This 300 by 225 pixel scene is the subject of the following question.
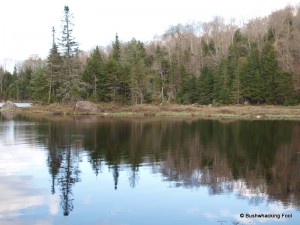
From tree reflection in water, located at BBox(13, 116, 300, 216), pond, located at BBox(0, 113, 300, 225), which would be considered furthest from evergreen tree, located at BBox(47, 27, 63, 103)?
pond, located at BBox(0, 113, 300, 225)

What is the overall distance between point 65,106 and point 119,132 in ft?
104

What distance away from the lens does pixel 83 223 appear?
11.0 m

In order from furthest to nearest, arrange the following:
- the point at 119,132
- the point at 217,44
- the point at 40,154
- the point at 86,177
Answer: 1. the point at 217,44
2. the point at 119,132
3. the point at 40,154
4. the point at 86,177

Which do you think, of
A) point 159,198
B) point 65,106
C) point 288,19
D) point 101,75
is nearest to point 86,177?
point 159,198

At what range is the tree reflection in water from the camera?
50.2ft

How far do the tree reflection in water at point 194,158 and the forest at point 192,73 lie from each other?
33.9 meters

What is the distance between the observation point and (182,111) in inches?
2386

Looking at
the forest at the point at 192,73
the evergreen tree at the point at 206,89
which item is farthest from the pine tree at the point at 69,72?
the evergreen tree at the point at 206,89

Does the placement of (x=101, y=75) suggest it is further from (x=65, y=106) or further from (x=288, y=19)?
(x=288, y=19)

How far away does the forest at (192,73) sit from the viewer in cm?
6675

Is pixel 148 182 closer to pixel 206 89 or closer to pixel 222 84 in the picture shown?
pixel 222 84

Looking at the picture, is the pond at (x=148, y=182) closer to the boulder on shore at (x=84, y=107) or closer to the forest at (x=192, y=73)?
the boulder on shore at (x=84, y=107)

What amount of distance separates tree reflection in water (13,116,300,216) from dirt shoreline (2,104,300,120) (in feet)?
67.2

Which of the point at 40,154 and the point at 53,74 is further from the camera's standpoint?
the point at 53,74
